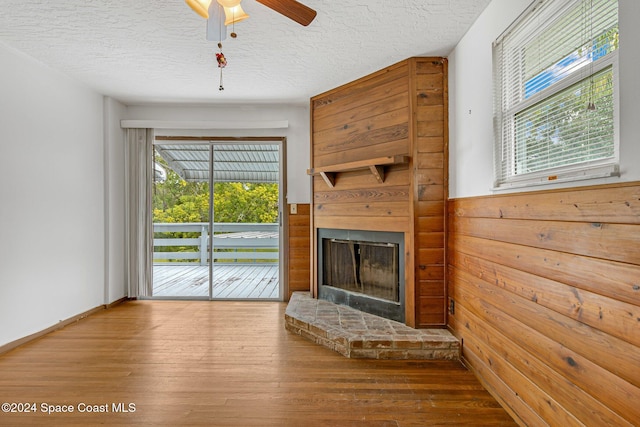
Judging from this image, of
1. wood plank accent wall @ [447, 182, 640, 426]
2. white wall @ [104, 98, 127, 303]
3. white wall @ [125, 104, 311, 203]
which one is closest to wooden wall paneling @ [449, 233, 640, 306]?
wood plank accent wall @ [447, 182, 640, 426]

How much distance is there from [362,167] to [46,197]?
288 centimetres

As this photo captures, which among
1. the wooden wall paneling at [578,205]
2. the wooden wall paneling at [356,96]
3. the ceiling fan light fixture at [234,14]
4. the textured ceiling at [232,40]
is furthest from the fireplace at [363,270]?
the ceiling fan light fixture at [234,14]

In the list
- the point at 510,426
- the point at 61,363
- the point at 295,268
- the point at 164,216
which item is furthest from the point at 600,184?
the point at 164,216

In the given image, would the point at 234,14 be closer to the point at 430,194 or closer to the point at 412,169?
the point at 412,169

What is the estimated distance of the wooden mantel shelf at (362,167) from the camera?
2545 millimetres

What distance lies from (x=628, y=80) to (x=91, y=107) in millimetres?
4314

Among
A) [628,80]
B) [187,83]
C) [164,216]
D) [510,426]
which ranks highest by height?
[187,83]

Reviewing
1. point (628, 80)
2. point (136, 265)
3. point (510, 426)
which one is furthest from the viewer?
point (136, 265)

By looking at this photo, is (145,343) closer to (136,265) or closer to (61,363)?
(61,363)

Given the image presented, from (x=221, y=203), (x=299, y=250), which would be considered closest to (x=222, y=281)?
(x=221, y=203)

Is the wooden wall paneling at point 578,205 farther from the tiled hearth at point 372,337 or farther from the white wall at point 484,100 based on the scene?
the tiled hearth at point 372,337

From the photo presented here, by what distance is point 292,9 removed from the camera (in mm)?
1519

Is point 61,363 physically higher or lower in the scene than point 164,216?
lower

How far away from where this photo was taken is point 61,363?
7.66 ft
